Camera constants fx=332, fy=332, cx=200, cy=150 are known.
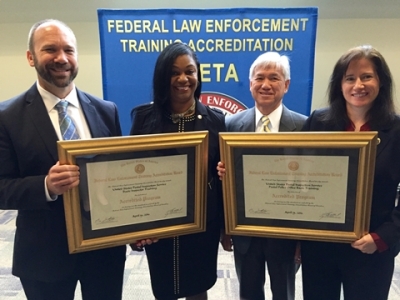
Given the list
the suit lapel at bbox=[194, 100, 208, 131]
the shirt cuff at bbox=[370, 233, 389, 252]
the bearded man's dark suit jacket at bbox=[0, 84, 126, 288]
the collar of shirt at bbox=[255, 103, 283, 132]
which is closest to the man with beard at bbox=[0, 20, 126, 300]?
the bearded man's dark suit jacket at bbox=[0, 84, 126, 288]

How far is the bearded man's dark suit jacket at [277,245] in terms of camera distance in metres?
1.61

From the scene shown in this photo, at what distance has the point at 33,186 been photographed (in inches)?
51.5

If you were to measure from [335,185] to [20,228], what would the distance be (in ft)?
4.49

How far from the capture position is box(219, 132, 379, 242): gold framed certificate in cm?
134

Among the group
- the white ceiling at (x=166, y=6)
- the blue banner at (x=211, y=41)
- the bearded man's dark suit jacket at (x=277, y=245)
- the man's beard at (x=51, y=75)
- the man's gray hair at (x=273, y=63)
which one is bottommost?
the bearded man's dark suit jacket at (x=277, y=245)

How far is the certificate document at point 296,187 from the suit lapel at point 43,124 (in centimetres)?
80

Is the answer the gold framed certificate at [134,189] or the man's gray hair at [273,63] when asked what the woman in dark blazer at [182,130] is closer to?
the gold framed certificate at [134,189]

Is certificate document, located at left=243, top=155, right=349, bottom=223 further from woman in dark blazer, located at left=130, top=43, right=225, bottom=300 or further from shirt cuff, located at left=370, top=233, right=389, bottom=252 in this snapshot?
woman in dark blazer, located at left=130, top=43, right=225, bottom=300

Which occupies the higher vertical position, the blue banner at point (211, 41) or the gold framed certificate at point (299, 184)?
the blue banner at point (211, 41)

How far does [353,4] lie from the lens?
4.39 m

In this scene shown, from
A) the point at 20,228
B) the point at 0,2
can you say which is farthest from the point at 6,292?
the point at 0,2

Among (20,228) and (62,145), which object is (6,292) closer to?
(20,228)
